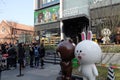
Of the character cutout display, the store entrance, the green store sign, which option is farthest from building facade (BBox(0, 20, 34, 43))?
the character cutout display

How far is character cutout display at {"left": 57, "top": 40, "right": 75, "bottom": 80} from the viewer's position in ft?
26.2

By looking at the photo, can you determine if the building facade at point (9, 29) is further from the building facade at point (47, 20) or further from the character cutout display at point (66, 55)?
the character cutout display at point (66, 55)

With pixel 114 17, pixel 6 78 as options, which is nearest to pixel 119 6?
Answer: pixel 114 17

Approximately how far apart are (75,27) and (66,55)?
854 inches

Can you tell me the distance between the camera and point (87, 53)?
7023 mm

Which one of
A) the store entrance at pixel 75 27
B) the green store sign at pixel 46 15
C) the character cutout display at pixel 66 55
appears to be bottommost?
the character cutout display at pixel 66 55

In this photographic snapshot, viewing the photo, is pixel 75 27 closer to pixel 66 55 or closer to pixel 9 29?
pixel 66 55

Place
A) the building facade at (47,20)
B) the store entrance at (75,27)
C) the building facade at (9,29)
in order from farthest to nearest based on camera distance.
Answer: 1. the building facade at (9,29)
2. the building facade at (47,20)
3. the store entrance at (75,27)

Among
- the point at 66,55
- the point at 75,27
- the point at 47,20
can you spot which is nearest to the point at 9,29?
the point at 47,20

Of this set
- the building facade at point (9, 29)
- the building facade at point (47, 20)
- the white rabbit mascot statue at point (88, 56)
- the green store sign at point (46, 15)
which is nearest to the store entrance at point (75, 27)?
the building facade at point (47, 20)

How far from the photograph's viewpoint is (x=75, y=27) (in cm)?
2953

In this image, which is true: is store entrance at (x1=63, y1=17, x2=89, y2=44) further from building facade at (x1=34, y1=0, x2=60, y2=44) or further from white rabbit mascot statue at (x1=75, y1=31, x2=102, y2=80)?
white rabbit mascot statue at (x1=75, y1=31, x2=102, y2=80)

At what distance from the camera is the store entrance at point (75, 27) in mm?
27436

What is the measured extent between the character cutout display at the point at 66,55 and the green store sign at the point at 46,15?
23.2m
